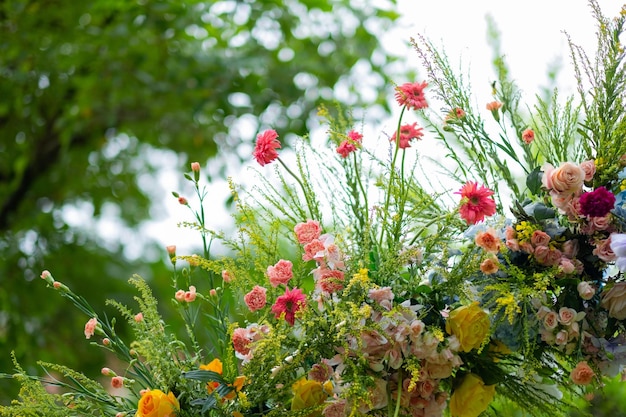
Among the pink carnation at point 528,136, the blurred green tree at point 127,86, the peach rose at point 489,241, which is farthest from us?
the blurred green tree at point 127,86

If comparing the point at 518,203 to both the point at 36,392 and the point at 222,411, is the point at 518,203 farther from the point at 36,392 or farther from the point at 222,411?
the point at 36,392

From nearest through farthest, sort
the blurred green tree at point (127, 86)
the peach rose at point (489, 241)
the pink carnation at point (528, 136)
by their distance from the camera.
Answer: the peach rose at point (489, 241), the pink carnation at point (528, 136), the blurred green tree at point (127, 86)

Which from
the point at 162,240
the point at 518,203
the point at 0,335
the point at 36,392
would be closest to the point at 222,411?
the point at 36,392

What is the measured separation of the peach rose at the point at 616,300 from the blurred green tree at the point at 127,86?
1359 mm

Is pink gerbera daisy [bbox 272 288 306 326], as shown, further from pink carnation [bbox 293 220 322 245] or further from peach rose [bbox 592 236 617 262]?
peach rose [bbox 592 236 617 262]

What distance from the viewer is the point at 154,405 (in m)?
0.65

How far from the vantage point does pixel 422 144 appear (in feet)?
2.73

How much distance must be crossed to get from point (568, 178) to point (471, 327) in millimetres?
165

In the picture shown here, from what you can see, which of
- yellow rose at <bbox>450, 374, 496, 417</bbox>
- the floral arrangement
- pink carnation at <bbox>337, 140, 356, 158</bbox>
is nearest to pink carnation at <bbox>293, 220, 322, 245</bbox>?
the floral arrangement

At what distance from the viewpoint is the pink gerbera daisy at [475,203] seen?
67 cm

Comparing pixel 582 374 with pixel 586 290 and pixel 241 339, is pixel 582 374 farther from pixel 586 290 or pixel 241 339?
pixel 241 339

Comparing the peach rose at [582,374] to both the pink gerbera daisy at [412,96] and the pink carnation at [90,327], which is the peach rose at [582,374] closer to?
the pink gerbera daisy at [412,96]

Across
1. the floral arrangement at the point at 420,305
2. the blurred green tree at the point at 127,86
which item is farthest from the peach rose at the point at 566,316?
the blurred green tree at the point at 127,86

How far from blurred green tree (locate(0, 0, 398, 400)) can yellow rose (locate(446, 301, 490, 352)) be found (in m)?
1.35
